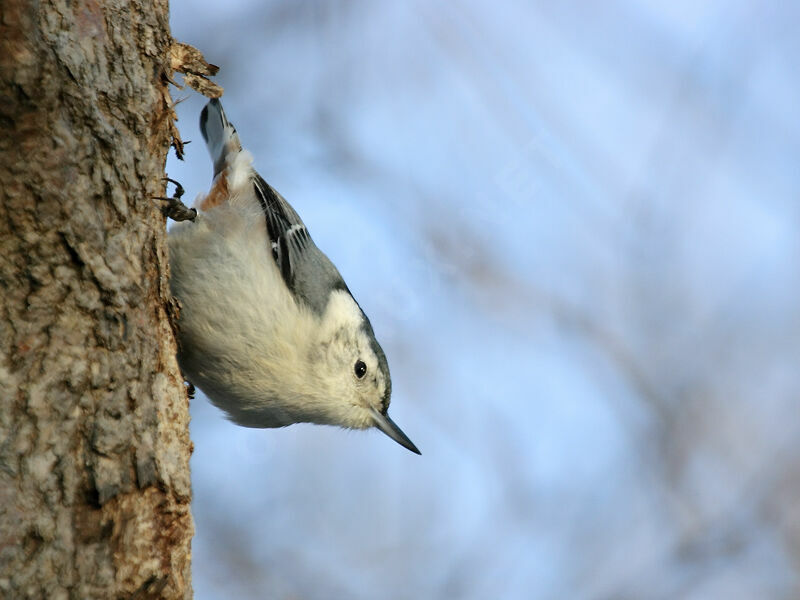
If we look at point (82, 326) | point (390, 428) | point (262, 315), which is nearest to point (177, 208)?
point (262, 315)

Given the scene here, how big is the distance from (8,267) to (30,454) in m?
0.35

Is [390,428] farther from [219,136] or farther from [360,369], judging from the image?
[219,136]

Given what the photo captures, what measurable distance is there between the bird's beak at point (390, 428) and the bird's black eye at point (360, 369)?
183 mm

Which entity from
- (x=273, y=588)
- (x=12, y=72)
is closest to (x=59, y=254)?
(x=12, y=72)

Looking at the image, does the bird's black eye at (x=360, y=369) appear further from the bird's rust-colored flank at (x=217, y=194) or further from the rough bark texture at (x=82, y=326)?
the rough bark texture at (x=82, y=326)

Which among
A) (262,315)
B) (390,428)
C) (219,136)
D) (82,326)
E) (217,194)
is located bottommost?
(82,326)

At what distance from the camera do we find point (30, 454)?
1.39m

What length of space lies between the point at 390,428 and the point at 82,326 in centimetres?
153

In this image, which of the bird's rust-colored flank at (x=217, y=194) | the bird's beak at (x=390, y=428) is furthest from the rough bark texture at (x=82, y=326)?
the bird's beak at (x=390, y=428)

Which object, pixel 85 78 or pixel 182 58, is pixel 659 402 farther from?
pixel 85 78

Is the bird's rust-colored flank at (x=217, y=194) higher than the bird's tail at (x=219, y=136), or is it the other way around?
the bird's tail at (x=219, y=136)

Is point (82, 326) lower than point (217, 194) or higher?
lower

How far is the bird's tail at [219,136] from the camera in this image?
272 centimetres

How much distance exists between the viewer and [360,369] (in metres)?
2.70
